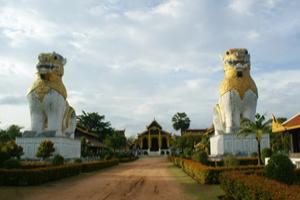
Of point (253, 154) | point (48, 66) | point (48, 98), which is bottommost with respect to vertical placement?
point (253, 154)

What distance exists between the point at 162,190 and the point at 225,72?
22678 mm

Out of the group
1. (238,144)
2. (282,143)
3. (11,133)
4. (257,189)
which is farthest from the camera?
(11,133)

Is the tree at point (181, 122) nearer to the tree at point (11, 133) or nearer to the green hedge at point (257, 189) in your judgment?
the tree at point (11, 133)

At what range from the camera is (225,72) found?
3594 cm

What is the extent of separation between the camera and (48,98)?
3344 centimetres

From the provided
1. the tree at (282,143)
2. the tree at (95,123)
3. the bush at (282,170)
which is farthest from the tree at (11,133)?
the bush at (282,170)

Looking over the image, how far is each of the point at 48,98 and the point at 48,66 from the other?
3330mm

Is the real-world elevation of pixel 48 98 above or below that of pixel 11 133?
above

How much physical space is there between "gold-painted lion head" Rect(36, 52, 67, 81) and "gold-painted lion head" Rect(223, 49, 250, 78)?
54.7ft

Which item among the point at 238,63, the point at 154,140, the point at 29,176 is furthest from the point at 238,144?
the point at 154,140

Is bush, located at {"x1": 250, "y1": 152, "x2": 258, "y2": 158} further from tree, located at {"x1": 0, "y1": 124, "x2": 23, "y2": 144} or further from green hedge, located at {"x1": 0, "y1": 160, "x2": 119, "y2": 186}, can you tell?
tree, located at {"x1": 0, "y1": 124, "x2": 23, "y2": 144}

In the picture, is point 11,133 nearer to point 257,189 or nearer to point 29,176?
point 29,176

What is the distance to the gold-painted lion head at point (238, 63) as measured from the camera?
34594mm

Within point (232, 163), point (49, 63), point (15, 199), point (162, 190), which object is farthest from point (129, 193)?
point (49, 63)
